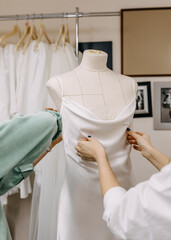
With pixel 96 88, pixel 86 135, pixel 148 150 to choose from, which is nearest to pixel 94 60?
pixel 96 88

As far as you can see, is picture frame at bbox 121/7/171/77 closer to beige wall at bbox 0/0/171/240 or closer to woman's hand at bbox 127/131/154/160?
beige wall at bbox 0/0/171/240

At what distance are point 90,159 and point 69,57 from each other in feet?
2.95

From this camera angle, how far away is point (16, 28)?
77.7 inches

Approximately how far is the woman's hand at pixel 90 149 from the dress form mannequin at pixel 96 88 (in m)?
0.17

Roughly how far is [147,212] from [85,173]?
586mm

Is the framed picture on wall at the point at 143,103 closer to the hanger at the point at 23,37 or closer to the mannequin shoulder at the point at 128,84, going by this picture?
the mannequin shoulder at the point at 128,84

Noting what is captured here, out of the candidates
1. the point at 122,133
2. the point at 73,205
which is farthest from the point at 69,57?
the point at 73,205

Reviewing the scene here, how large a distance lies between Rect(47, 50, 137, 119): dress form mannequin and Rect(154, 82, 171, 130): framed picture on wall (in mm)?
832

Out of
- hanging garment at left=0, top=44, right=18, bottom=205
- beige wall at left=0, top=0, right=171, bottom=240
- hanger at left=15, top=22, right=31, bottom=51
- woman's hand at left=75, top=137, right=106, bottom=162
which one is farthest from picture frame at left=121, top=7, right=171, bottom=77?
woman's hand at left=75, top=137, right=106, bottom=162

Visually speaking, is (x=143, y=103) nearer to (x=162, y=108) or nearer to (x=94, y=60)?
(x=162, y=108)

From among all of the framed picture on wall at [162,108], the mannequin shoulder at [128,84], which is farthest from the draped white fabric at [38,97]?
the framed picture on wall at [162,108]

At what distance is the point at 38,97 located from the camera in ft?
5.86

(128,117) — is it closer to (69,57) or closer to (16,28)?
(69,57)

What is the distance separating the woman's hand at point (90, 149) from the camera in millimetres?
1047
